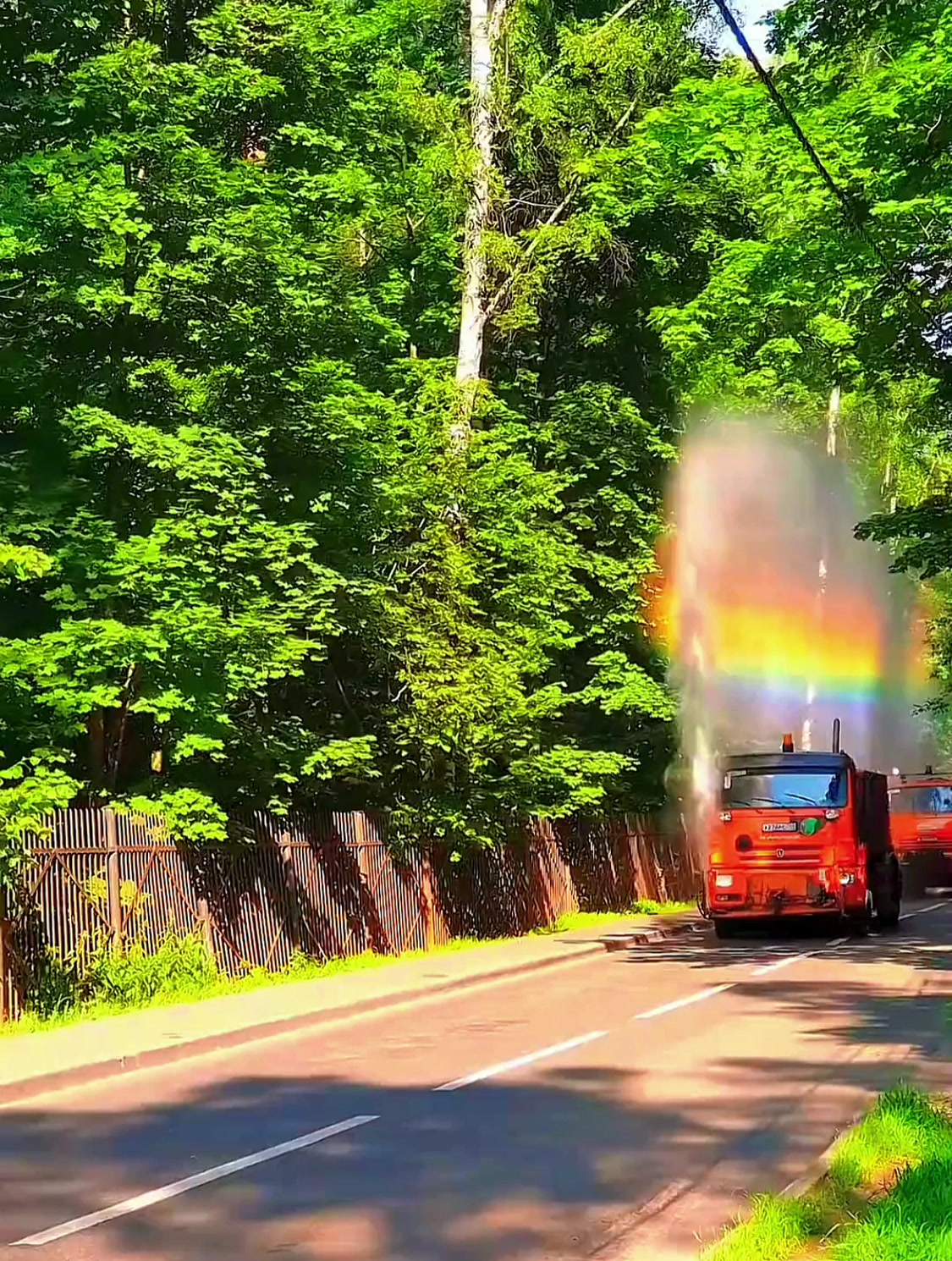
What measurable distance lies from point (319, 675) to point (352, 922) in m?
3.41

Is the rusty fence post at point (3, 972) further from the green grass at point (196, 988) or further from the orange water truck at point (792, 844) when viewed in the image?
the orange water truck at point (792, 844)

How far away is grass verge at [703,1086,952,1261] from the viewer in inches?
235

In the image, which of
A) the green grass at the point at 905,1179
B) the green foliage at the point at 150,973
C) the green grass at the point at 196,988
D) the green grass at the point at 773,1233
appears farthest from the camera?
the green foliage at the point at 150,973

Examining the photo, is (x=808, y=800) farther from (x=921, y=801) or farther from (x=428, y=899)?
(x=921, y=801)

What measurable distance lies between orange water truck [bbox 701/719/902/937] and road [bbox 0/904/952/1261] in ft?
26.6

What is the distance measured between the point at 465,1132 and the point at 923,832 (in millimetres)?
37196

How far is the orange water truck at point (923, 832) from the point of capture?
4447cm

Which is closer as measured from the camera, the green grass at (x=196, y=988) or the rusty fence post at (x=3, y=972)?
the rusty fence post at (x=3, y=972)

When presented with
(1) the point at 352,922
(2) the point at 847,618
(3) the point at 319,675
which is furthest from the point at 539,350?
(2) the point at 847,618

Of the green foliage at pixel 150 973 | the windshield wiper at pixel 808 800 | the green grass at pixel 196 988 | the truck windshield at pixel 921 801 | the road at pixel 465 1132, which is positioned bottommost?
the road at pixel 465 1132

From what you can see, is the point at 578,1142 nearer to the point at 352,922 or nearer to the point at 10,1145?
the point at 10,1145

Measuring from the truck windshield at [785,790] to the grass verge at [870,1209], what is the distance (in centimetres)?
1765

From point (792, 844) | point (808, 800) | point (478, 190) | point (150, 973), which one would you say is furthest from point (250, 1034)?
point (478, 190)

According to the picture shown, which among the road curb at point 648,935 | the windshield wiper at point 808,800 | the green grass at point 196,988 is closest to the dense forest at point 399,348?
the green grass at point 196,988
